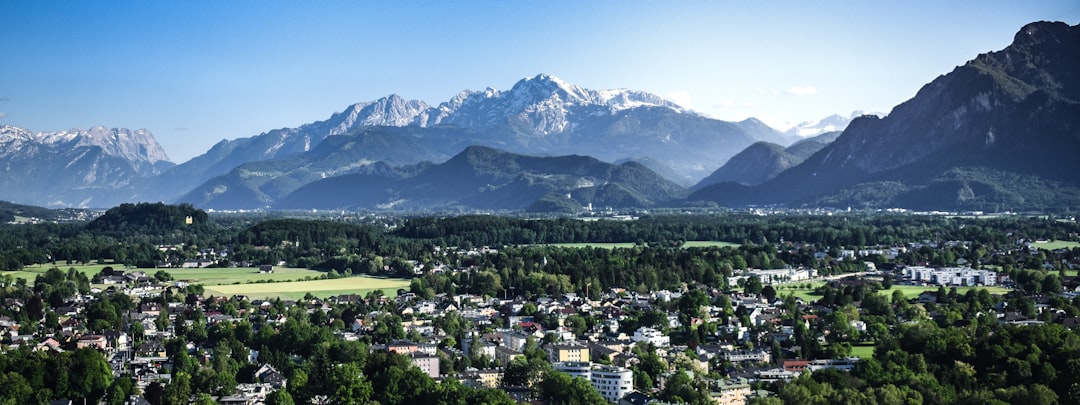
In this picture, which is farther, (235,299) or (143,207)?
(143,207)

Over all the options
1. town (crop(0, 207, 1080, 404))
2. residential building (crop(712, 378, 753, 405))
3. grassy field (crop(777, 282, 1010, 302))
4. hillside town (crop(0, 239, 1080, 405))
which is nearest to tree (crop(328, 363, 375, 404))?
town (crop(0, 207, 1080, 404))

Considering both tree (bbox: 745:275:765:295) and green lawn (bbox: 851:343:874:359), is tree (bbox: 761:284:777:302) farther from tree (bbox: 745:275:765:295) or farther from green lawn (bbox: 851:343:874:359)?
green lawn (bbox: 851:343:874:359)

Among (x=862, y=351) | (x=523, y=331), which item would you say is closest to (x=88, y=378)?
(x=523, y=331)

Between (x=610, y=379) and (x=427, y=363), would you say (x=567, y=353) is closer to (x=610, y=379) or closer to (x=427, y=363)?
(x=427, y=363)

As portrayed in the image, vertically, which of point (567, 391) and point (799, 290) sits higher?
point (799, 290)

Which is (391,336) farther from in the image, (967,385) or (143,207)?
(143,207)

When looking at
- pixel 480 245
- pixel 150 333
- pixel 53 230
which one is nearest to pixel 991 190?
pixel 480 245

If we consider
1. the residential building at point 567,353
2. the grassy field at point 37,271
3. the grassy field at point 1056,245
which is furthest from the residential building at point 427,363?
the grassy field at point 1056,245

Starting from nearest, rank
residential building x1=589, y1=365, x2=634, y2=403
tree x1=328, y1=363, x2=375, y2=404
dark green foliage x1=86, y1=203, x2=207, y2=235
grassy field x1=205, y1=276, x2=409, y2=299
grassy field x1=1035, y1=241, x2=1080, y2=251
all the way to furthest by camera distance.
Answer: tree x1=328, y1=363, x2=375, y2=404
residential building x1=589, y1=365, x2=634, y2=403
grassy field x1=205, y1=276, x2=409, y2=299
grassy field x1=1035, y1=241, x2=1080, y2=251
dark green foliage x1=86, y1=203, x2=207, y2=235
